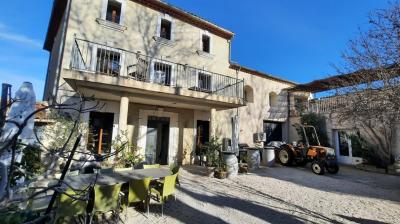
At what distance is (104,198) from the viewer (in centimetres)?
378

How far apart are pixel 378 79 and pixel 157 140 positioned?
28.3 feet

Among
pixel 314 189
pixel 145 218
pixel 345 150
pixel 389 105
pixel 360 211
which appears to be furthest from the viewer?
pixel 345 150

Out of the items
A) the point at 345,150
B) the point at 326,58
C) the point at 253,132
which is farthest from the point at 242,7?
the point at 345,150

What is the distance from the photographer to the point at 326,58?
10367 mm

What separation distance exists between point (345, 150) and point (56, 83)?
607 inches

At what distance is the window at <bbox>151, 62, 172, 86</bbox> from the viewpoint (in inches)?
385

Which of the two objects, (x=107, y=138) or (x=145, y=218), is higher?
(x=107, y=138)

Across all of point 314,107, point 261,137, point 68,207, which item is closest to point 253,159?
point 261,137

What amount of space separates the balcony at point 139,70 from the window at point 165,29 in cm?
170

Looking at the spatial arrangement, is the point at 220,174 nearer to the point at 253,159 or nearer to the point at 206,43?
the point at 253,159

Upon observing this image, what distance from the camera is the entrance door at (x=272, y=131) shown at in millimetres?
14633

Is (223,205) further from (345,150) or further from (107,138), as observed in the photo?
(345,150)

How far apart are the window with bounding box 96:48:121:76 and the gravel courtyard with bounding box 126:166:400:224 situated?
510 cm

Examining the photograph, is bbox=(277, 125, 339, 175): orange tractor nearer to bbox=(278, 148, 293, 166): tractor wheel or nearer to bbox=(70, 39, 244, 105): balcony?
bbox=(278, 148, 293, 166): tractor wheel
